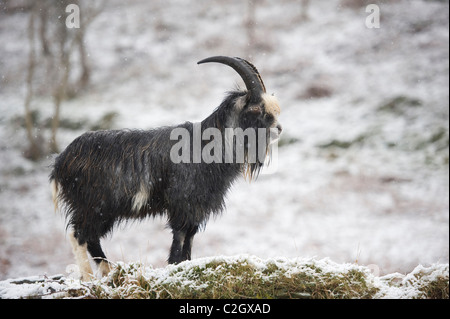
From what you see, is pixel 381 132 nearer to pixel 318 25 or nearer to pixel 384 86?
pixel 384 86

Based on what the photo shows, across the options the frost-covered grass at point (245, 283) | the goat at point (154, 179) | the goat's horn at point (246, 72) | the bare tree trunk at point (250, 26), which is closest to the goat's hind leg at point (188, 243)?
the goat at point (154, 179)

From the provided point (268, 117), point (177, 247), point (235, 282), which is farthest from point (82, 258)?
point (268, 117)

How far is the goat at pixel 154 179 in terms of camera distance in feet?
13.9

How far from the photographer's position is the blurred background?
1072 centimetres

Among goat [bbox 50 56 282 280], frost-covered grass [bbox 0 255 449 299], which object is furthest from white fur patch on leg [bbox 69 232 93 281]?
frost-covered grass [bbox 0 255 449 299]

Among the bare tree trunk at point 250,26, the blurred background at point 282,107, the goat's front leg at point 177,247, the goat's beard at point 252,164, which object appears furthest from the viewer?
the bare tree trunk at point 250,26

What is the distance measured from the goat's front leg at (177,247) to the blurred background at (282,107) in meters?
3.93

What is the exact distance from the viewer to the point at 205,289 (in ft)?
10.8

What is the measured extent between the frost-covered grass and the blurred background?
4.38 meters

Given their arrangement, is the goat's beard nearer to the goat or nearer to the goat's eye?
the goat

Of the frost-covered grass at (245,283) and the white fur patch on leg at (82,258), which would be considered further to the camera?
the white fur patch on leg at (82,258)

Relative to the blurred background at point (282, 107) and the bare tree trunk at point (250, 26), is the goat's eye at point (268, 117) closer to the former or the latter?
the blurred background at point (282, 107)

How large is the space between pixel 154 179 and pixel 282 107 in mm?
A: 11993

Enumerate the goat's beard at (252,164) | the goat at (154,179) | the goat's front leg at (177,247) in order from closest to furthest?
1. the goat's front leg at (177,247)
2. the goat at (154,179)
3. the goat's beard at (252,164)
